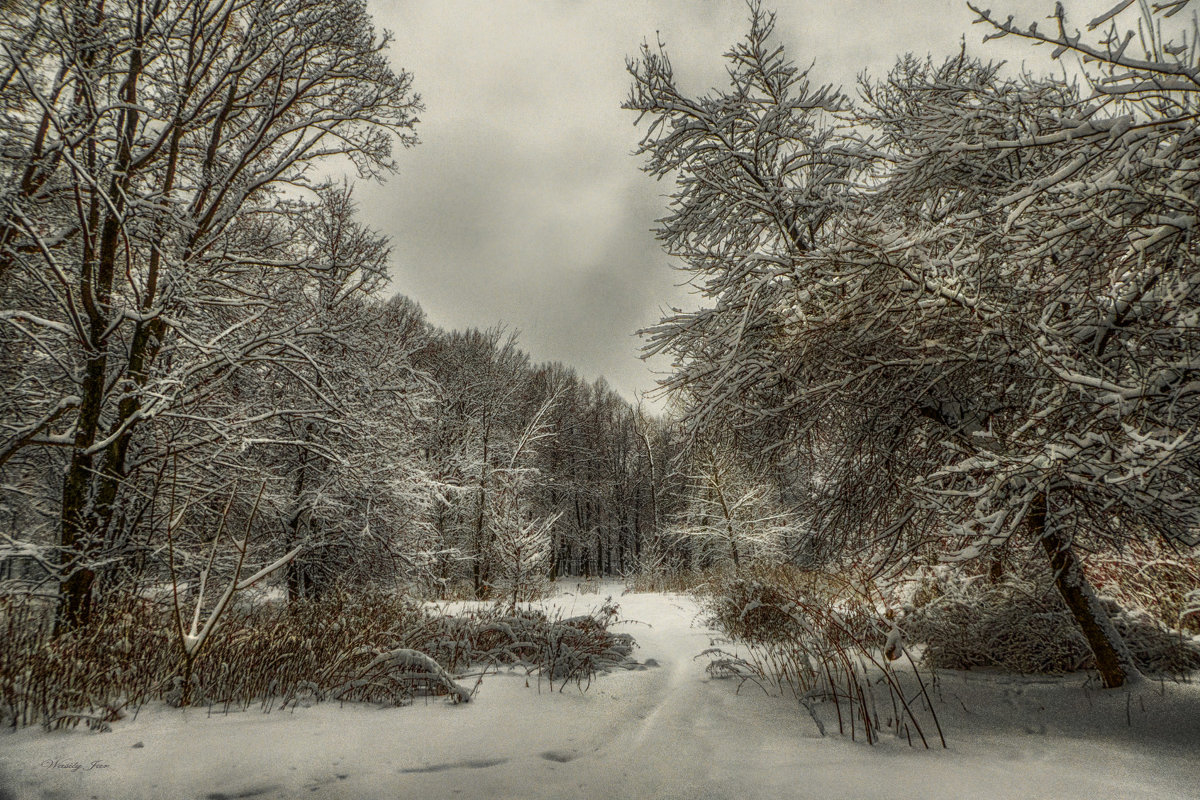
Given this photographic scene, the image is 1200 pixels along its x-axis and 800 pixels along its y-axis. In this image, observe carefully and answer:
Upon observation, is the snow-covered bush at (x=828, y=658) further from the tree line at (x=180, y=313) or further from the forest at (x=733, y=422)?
the tree line at (x=180, y=313)

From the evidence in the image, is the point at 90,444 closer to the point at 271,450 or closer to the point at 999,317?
the point at 271,450

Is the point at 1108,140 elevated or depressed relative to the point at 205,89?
depressed

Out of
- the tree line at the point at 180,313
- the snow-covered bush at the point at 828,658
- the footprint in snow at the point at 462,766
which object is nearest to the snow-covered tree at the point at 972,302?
the snow-covered bush at the point at 828,658

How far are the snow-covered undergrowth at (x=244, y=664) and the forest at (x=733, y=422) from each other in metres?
0.04

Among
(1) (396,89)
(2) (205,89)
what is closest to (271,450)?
(2) (205,89)

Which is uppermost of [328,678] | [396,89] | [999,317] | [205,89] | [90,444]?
[396,89]

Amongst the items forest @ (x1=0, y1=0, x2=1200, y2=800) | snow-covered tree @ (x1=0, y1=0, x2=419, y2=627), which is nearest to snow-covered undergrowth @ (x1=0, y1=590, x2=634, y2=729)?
forest @ (x1=0, y1=0, x2=1200, y2=800)

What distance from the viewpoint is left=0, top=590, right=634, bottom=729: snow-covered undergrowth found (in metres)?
2.92

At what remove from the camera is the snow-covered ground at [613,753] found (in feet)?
7.41

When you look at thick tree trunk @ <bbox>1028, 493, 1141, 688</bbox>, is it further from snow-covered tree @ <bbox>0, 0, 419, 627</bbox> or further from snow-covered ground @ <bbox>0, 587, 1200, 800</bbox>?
snow-covered tree @ <bbox>0, 0, 419, 627</bbox>

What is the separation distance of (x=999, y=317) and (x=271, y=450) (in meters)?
10.6

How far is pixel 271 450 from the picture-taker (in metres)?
9.34

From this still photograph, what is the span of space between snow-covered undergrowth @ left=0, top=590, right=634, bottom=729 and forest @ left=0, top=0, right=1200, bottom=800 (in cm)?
4

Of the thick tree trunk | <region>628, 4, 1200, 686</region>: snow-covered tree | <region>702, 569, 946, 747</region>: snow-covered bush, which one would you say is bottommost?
<region>702, 569, 946, 747</region>: snow-covered bush
